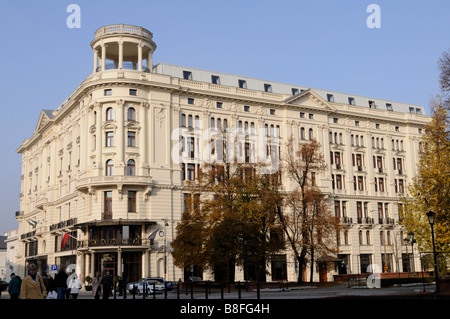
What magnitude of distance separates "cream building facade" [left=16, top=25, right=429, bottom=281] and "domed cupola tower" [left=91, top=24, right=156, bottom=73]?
0.42 feet

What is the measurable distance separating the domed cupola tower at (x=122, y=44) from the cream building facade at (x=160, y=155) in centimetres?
13

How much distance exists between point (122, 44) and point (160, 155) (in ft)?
44.7

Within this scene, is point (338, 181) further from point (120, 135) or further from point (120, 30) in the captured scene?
point (120, 30)

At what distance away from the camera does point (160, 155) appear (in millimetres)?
61906

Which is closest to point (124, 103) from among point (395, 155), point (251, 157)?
point (251, 157)

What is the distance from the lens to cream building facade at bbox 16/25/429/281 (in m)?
59.6

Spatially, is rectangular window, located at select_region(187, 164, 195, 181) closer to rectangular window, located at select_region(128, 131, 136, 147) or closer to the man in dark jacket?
rectangular window, located at select_region(128, 131, 136, 147)

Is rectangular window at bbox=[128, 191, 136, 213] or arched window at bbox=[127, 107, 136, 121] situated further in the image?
arched window at bbox=[127, 107, 136, 121]

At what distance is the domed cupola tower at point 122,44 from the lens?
61.9m

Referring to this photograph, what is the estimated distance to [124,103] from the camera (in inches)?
2411

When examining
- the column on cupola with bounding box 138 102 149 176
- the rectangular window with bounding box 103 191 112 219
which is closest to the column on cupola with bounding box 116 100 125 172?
the column on cupola with bounding box 138 102 149 176

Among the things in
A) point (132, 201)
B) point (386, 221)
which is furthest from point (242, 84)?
point (386, 221)
